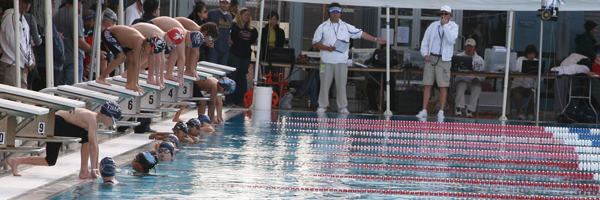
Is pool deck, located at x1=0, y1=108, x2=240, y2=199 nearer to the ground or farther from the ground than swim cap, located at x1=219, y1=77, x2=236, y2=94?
nearer to the ground

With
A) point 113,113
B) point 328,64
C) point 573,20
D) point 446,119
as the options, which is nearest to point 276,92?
point 328,64

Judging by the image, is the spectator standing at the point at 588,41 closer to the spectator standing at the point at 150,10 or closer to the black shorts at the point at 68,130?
the spectator standing at the point at 150,10

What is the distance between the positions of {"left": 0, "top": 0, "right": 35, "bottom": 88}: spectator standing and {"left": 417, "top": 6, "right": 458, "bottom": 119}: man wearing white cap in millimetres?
7629

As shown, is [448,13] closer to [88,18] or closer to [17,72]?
[88,18]

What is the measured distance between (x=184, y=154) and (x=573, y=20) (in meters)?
12.2

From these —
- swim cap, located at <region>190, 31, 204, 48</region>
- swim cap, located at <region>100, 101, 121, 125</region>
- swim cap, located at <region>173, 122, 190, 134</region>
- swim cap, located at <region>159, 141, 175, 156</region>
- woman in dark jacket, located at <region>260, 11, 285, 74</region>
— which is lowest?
swim cap, located at <region>159, 141, 175, 156</region>

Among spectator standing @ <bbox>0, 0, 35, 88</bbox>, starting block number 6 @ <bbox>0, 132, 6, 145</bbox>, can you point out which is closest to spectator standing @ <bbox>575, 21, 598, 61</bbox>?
spectator standing @ <bbox>0, 0, 35, 88</bbox>

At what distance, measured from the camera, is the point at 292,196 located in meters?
5.87

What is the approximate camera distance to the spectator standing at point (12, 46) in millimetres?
8216

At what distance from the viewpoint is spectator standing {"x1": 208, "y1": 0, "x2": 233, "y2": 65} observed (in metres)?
13.8

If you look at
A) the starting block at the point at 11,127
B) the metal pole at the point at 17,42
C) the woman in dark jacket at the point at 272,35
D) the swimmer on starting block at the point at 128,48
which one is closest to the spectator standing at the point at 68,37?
the swimmer on starting block at the point at 128,48

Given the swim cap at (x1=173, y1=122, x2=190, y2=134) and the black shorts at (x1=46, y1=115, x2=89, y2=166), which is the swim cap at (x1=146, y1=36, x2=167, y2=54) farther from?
the black shorts at (x1=46, y1=115, x2=89, y2=166)

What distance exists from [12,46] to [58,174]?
102 inches

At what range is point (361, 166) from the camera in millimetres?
7840
